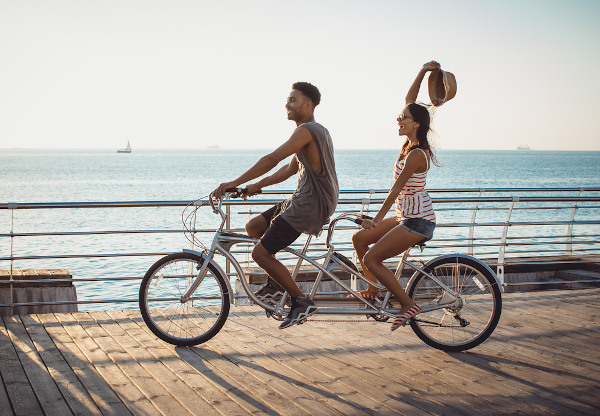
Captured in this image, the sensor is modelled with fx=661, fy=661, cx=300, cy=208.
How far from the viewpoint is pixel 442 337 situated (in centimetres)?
475

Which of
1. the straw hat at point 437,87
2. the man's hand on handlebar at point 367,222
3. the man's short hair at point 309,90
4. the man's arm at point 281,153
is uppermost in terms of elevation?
the straw hat at point 437,87

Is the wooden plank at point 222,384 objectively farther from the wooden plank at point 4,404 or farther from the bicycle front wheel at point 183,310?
the wooden plank at point 4,404

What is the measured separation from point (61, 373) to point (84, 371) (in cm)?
13

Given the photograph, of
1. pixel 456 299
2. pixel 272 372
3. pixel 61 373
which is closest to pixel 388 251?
pixel 456 299

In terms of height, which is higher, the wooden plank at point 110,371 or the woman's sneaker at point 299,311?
the woman's sneaker at point 299,311

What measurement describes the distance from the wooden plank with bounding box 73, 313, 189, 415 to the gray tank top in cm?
130

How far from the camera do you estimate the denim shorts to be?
14.4 feet

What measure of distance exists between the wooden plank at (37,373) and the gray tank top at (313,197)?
5.61 feet

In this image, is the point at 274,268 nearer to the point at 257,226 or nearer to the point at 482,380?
the point at 257,226

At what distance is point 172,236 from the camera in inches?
914

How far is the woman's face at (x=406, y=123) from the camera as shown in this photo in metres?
4.41

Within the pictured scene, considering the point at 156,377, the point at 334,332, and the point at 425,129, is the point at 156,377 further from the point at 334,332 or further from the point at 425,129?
the point at 425,129

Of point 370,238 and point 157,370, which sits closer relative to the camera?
point 157,370

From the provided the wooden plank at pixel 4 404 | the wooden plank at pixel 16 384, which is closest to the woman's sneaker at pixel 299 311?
the wooden plank at pixel 16 384
